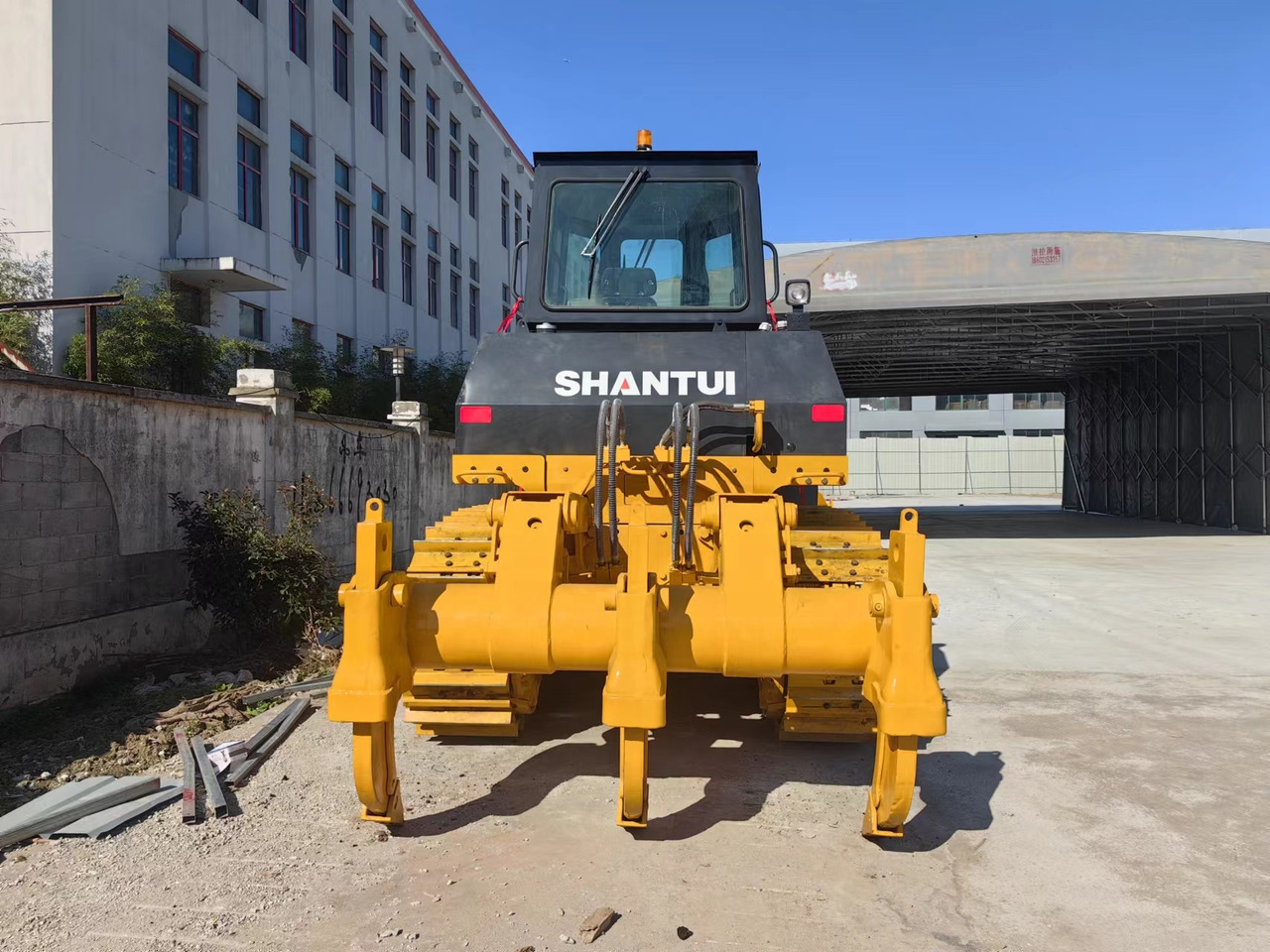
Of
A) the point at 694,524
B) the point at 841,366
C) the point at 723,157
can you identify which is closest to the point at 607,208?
the point at 723,157

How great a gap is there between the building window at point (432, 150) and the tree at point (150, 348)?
14192 mm

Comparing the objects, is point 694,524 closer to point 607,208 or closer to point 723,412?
point 723,412

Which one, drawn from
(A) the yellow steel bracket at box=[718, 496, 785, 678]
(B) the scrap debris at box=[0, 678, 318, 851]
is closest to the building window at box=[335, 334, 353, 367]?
(B) the scrap debris at box=[0, 678, 318, 851]

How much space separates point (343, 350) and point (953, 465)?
3009 centimetres

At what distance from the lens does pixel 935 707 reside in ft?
10.8

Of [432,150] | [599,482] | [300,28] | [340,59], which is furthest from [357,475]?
[432,150]

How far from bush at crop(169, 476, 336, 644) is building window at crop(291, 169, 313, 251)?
1212cm

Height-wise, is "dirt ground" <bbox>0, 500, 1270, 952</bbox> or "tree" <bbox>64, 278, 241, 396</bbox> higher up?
"tree" <bbox>64, 278, 241, 396</bbox>

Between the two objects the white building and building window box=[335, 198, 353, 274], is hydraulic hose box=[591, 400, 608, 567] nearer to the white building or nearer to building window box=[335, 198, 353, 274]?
the white building

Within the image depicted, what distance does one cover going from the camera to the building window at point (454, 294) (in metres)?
27.6

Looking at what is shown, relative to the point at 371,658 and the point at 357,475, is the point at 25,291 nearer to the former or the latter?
the point at 357,475

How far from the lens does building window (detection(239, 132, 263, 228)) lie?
1599 cm

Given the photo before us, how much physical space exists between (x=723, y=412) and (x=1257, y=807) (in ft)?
10.5

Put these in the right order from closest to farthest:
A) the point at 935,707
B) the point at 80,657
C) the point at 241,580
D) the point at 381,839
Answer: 1. the point at 935,707
2. the point at 381,839
3. the point at 80,657
4. the point at 241,580
